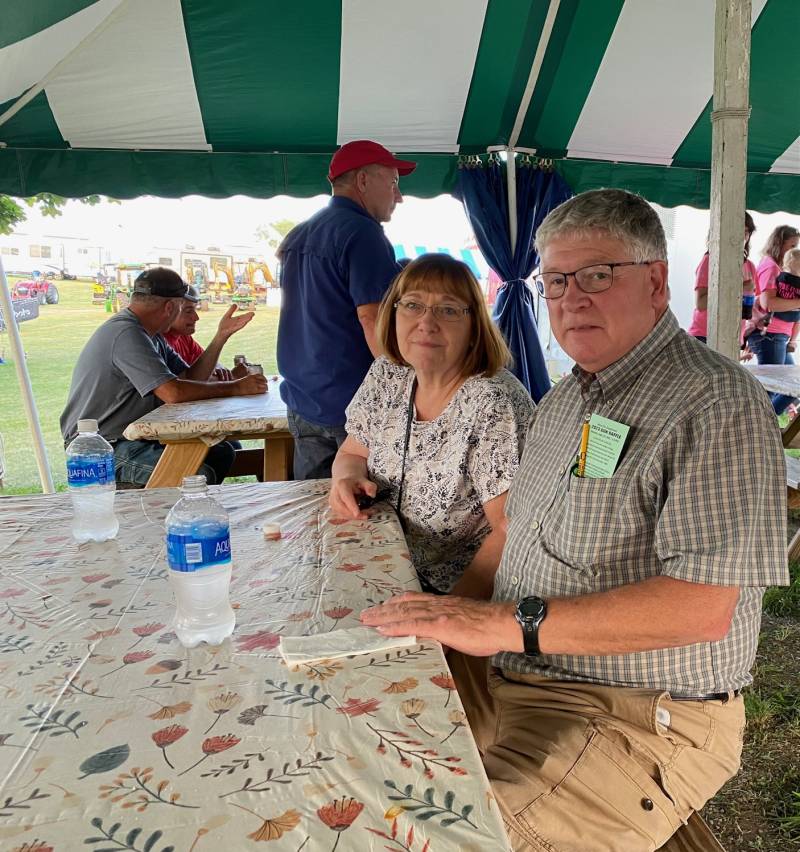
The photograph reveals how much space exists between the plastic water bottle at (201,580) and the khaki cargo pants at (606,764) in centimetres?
51

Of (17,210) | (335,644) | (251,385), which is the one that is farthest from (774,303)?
(17,210)

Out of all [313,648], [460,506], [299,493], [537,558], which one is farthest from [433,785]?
[299,493]

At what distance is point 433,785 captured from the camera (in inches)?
28.2

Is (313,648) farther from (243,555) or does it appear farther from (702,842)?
(702,842)

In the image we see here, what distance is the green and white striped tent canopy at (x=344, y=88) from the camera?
3584 mm

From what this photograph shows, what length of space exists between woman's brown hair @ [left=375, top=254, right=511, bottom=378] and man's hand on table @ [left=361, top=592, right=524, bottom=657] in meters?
0.77

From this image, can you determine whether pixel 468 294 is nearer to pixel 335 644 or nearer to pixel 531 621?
pixel 531 621

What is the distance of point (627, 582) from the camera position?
3.84 ft

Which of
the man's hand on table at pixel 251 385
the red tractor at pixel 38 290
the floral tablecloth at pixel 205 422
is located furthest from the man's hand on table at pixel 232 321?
the red tractor at pixel 38 290

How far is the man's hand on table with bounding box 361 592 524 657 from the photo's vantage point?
106 centimetres

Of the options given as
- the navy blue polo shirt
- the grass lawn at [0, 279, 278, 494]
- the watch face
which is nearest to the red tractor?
the grass lawn at [0, 279, 278, 494]

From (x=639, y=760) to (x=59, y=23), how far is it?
3794 mm

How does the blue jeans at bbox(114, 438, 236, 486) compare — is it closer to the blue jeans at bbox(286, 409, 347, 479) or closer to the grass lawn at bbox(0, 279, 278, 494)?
the blue jeans at bbox(286, 409, 347, 479)

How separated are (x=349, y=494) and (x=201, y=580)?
2.07 ft
